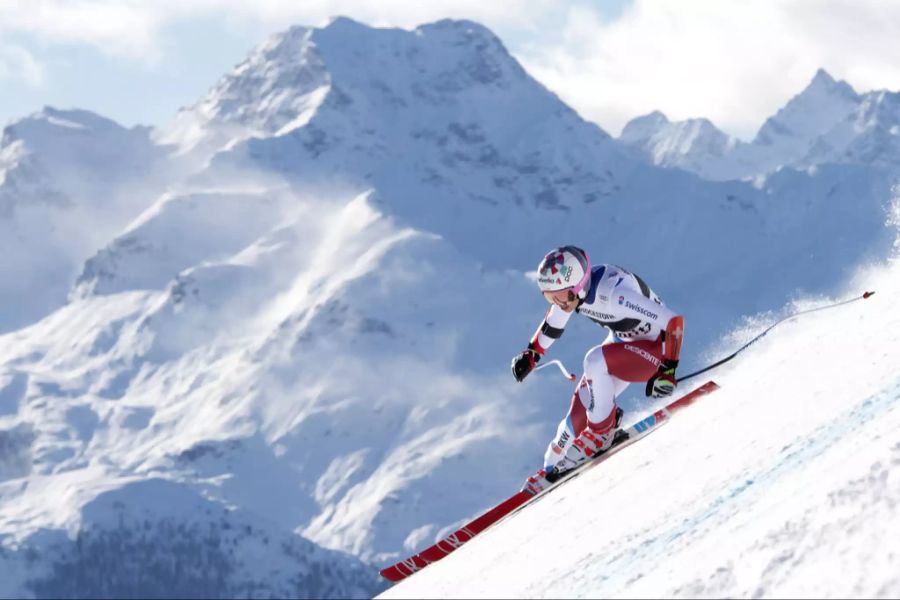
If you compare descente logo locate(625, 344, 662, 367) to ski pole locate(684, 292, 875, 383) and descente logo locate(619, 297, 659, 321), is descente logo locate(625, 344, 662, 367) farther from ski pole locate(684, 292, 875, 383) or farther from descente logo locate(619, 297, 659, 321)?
ski pole locate(684, 292, 875, 383)

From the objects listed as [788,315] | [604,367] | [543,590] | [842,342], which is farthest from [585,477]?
[788,315]

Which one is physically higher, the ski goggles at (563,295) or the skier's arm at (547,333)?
the ski goggles at (563,295)

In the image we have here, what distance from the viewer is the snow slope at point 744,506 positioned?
6.52 m

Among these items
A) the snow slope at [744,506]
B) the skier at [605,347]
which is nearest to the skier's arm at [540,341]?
the skier at [605,347]

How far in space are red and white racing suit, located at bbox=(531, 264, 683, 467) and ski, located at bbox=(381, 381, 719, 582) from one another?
0.27 m

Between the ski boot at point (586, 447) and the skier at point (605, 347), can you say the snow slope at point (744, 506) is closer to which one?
the skier at point (605, 347)

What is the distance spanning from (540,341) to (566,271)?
1273mm

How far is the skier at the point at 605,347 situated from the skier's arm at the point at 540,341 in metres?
0.20

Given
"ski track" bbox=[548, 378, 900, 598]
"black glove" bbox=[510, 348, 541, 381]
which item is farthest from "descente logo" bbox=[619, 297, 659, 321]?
"ski track" bbox=[548, 378, 900, 598]

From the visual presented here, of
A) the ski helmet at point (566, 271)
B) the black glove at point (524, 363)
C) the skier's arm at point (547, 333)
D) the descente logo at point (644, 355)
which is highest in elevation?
the ski helmet at point (566, 271)

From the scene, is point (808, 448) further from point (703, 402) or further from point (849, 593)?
point (703, 402)

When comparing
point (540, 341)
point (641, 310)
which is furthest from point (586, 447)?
point (540, 341)

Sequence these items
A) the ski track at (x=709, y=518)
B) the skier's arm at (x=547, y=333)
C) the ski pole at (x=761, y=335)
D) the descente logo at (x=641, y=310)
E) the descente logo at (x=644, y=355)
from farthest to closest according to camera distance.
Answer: the skier's arm at (x=547, y=333)
the ski pole at (x=761, y=335)
the descente logo at (x=641, y=310)
the descente logo at (x=644, y=355)
the ski track at (x=709, y=518)

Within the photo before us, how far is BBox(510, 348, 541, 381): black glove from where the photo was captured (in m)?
12.7
